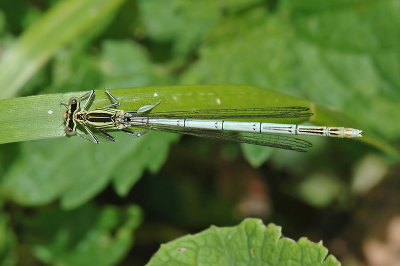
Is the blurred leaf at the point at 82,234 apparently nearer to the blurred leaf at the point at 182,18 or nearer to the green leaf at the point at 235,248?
the blurred leaf at the point at 182,18

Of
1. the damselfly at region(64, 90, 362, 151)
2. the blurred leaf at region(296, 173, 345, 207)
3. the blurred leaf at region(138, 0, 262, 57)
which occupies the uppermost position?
the blurred leaf at region(138, 0, 262, 57)

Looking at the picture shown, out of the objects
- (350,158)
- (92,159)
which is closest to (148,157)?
(92,159)

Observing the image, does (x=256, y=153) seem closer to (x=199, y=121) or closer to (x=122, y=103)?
(x=199, y=121)

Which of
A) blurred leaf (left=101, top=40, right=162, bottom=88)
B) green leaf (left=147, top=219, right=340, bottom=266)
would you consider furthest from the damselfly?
blurred leaf (left=101, top=40, right=162, bottom=88)

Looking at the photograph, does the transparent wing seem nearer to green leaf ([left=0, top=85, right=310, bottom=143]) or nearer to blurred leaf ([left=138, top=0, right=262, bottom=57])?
green leaf ([left=0, top=85, right=310, bottom=143])

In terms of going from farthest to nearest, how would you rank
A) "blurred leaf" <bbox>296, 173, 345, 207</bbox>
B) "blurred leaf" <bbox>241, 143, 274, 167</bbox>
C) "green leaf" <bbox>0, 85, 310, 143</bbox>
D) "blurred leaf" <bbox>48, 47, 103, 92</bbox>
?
"blurred leaf" <bbox>296, 173, 345, 207</bbox>
"blurred leaf" <bbox>48, 47, 103, 92</bbox>
"blurred leaf" <bbox>241, 143, 274, 167</bbox>
"green leaf" <bbox>0, 85, 310, 143</bbox>

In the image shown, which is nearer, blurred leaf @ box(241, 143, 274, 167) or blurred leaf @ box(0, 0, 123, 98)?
blurred leaf @ box(241, 143, 274, 167)

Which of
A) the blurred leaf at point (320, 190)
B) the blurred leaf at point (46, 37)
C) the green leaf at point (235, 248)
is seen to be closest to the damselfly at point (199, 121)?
the green leaf at point (235, 248)
